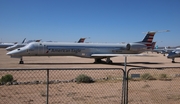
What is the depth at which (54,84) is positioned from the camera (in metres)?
10.5

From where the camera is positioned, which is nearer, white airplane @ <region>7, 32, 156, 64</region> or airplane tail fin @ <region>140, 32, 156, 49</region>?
white airplane @ <region>7, 32, 156, 64</region>

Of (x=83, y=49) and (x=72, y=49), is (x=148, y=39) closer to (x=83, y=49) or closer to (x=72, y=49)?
(x=83, y=49)

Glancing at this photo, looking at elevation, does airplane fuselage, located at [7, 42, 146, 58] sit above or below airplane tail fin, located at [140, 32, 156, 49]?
below

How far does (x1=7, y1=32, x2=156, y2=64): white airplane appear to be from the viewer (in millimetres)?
23891

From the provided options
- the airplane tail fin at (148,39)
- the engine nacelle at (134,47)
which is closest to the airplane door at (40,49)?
the engine nacelle at (134,47)

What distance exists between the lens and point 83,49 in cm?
2689

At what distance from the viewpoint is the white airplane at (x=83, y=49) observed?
941 inches

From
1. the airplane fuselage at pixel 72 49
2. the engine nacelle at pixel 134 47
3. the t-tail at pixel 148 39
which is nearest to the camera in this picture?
the airplane fuselage at pixel 72 49

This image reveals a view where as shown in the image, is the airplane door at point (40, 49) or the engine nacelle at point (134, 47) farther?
the engine nacelle at point (134, 47)

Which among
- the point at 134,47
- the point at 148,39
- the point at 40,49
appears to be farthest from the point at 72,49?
the point at 148,39

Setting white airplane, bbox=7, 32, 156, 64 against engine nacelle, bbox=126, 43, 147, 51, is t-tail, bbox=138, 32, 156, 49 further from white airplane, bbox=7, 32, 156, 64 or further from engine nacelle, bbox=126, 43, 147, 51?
engine nacelle, bbox=126, 43, 147, 51

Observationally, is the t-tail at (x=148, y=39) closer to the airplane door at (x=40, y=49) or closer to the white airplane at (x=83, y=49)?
the white airplane at (x=83, y=49)

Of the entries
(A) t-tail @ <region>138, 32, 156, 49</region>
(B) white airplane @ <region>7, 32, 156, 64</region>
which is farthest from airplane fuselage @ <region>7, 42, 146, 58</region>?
(A) t-tail @ <region>138, 32, 156, 49</region>

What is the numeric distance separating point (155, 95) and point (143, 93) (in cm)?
54
